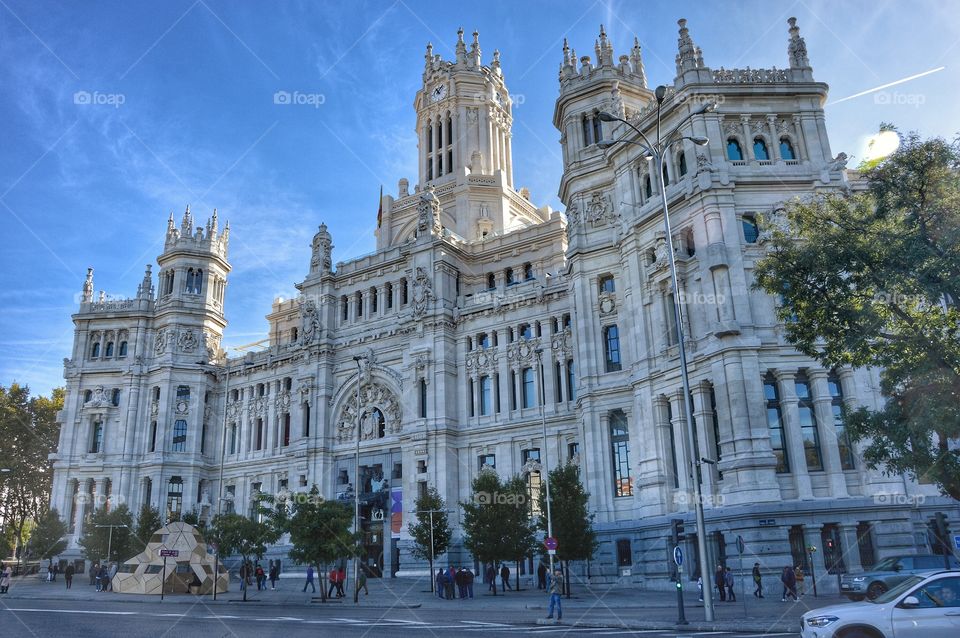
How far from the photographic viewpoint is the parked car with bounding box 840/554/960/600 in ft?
80.0

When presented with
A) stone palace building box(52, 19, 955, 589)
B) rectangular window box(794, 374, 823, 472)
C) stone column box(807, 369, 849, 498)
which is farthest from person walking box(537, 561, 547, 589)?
stone column box(807, 369, 849, 498)

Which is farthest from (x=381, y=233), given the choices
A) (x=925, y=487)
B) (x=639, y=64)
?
(x=925, y=487)

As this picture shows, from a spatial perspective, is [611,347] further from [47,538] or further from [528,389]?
[47,538]

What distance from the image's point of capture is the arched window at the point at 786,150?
1597 inches

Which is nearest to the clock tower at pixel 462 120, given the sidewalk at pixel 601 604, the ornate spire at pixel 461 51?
the ornate spire at pixel 461 51

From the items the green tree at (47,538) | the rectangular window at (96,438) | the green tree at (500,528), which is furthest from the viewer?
the rectangular window at (96,438)

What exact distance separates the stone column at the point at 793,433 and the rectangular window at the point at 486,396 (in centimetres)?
2401

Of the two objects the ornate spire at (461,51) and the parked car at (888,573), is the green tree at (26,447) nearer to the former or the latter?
the ornate spire at (461,51)

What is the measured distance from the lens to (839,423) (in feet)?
117

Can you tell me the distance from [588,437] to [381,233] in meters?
40.1

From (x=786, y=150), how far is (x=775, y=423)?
15586 millimetres

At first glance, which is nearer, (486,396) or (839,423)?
(839,423)

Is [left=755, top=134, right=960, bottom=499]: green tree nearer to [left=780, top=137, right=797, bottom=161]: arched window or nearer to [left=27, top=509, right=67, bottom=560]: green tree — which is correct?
[left=780, top=137, right=797, bottom=161]: arched window

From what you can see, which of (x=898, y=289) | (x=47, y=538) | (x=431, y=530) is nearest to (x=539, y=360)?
(x=431, y=530)
